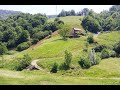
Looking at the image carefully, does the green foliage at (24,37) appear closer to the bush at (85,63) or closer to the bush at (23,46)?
the bush at (23,46)

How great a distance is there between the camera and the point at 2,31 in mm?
61719

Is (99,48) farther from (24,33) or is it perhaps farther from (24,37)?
(24,33)

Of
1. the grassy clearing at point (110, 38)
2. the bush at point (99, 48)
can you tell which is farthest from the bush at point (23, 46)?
the bush at point (99, 48)

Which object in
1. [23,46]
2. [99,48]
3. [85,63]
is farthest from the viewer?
[23,46]

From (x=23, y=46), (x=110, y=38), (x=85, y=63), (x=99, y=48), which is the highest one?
(x=110, y=38)

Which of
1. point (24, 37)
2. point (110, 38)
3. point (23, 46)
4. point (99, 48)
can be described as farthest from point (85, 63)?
point (24, 37)

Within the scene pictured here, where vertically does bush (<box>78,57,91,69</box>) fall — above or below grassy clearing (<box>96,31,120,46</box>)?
below

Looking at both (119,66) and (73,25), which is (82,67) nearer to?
(119,66)

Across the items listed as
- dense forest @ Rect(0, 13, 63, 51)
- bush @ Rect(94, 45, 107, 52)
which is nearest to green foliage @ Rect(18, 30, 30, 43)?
dense forest @ Rect(0, 13, 63, 51)

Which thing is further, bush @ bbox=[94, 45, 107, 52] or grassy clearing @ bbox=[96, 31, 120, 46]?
grassy clearing @ bbox=[96, 31, 120, 46]

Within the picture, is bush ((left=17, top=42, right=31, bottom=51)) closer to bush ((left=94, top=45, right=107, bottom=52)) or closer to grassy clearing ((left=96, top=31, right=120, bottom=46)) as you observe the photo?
grassy clearing ((left=96, top=31, right=120, bottom=46))

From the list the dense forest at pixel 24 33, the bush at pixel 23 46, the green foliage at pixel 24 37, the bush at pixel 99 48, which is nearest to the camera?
the bush at pixel 99 48
